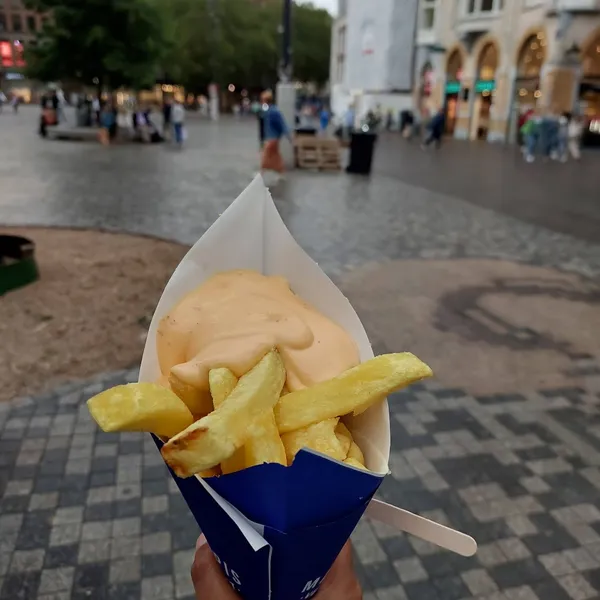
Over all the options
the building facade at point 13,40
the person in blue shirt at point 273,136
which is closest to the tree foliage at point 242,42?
the building facade at point 13,40

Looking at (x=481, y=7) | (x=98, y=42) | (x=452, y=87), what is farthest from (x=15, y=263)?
(x=452, y=87)

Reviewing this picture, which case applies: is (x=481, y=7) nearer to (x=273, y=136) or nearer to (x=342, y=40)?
(x=342, y=40)

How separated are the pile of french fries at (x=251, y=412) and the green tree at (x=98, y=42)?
2471 cm

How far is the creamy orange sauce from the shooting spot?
4.13ft

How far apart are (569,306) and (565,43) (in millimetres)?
22901

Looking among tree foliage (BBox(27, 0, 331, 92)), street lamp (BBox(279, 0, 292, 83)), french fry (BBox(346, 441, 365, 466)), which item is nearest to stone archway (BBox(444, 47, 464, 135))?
tree foliage (BBox(27, 0, 331, 92))

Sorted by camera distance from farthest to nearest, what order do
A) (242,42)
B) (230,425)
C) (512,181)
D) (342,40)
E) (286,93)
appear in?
1. (242,42)
2. (342,40)
3. (286,93)
4. (512,181)
5. (230,425)

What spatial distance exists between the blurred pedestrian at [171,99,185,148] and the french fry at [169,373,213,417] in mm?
23056

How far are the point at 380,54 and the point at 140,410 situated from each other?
1643 inches

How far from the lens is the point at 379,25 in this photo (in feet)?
127

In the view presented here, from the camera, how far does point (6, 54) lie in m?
77.4

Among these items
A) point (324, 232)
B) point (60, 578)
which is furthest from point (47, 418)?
point (324, 232)

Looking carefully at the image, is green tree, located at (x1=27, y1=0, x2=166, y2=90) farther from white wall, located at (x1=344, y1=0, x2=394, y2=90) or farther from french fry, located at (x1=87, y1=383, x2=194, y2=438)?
french fry, located at (x1=87, y1=383, x2=194, y2=438)

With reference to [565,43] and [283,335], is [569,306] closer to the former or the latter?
[283,335]
